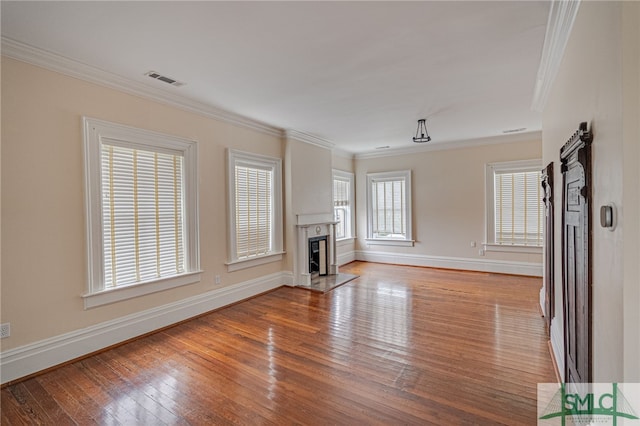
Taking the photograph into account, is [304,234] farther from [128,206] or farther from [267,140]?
[128,206]

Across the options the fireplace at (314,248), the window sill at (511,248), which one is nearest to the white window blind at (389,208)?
the fireplace at (314,248)

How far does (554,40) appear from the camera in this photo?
2348 mm

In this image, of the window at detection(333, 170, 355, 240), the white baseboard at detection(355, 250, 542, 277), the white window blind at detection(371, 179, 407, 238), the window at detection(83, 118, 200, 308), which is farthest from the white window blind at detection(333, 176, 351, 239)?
the window at detection(83, 118, 200, 308)

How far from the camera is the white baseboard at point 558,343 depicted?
2.47 m

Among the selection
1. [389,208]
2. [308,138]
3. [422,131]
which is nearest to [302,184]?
[308,138]

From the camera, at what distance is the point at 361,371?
104 inches

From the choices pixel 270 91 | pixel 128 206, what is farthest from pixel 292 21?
pixel 128 206

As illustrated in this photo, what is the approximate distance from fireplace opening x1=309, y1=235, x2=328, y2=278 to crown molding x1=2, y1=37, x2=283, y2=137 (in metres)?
2.73

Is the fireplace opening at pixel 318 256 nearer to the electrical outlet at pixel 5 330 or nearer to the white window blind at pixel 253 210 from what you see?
the white window blind at pixel 253 210

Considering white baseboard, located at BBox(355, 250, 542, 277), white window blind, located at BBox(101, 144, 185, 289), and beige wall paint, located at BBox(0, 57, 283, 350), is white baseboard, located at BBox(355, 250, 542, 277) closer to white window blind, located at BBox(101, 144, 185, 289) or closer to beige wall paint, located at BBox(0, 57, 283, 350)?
white window blind, located at BBox(101, 144, 185, 289)

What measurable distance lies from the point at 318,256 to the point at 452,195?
3314 mm

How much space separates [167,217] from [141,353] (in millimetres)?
1536

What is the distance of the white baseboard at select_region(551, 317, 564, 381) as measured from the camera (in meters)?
2.47

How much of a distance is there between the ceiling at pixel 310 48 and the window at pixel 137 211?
711 mm
